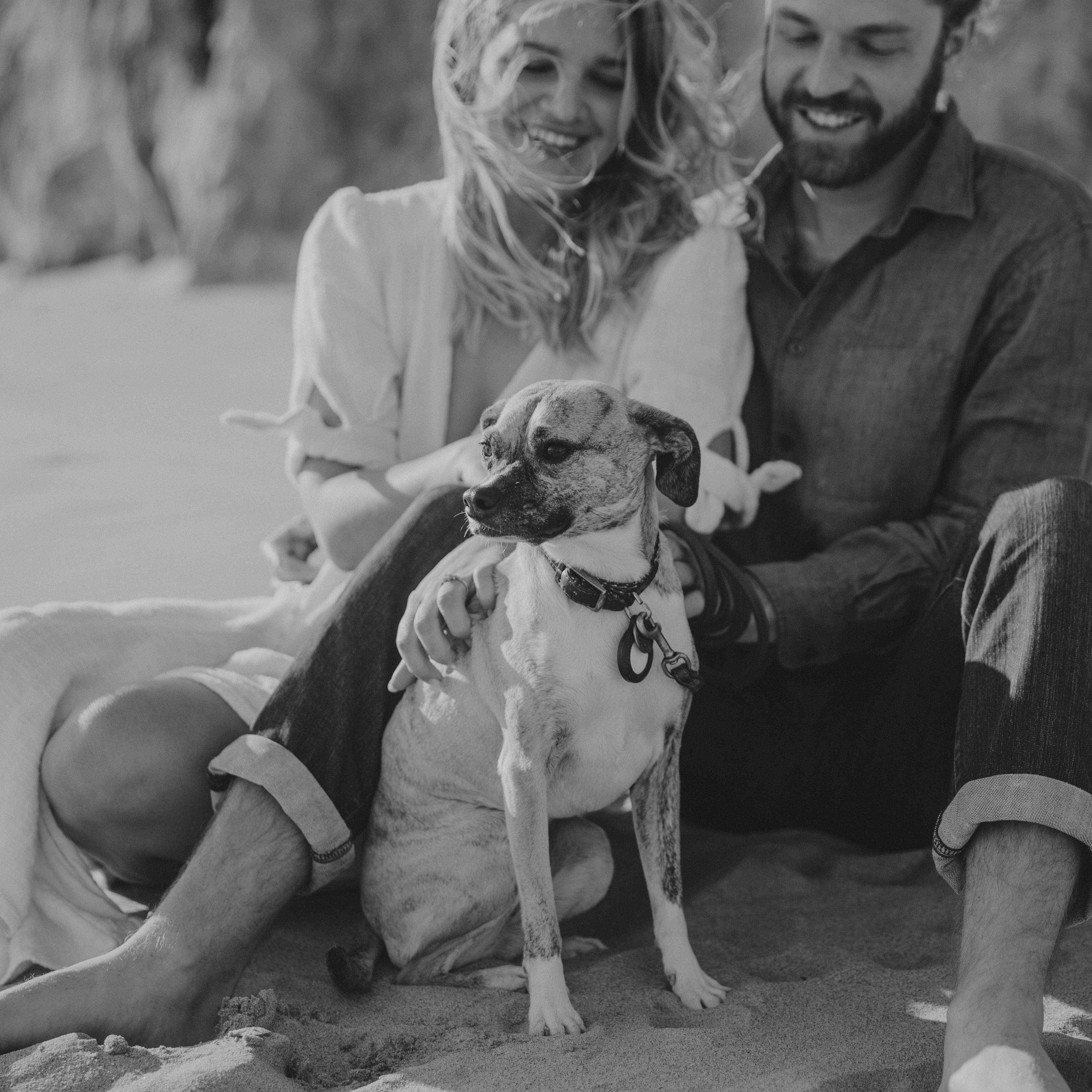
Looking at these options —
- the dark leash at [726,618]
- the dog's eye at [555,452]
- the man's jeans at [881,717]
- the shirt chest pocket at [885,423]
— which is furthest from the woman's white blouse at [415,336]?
the dog's eye at [555,452]

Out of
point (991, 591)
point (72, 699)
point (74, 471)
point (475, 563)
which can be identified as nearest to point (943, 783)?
point (991, 591)

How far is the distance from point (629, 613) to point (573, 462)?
0.31 metres

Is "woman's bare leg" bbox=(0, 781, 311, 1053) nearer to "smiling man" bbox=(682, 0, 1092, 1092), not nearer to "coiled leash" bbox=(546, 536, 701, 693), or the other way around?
"coiled leash" bbox=(546, 536, 701, 693)

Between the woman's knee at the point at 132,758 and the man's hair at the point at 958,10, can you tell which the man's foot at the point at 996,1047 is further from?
the man's hair at the point at 958,10

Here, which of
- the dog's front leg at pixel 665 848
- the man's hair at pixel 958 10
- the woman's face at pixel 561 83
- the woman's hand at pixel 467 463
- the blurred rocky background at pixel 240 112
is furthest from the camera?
the blurred rocky background at pixel 240 112

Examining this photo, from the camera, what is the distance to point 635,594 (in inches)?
104

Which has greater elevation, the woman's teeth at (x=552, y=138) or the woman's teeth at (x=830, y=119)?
the woman's teeth at (x=830, y=119)

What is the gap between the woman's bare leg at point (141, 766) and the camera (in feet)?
9.50

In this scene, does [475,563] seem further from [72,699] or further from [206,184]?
[206,184]

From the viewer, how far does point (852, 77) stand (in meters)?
3.52

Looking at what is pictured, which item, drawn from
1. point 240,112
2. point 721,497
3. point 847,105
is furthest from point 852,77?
point 240,112

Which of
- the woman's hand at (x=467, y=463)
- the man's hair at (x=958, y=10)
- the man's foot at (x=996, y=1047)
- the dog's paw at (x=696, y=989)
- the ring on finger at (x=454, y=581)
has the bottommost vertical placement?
the dog's paw at (x=696, y=989)

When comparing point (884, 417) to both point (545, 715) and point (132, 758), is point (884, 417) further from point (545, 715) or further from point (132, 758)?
point (132, 758)

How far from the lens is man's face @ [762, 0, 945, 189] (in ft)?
11.4
